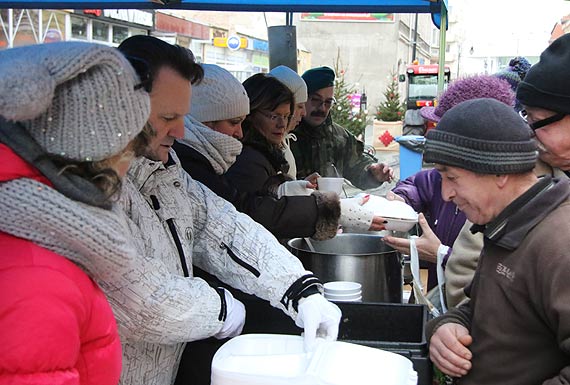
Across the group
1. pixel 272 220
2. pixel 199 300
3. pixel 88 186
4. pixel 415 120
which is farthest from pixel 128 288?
pixel 415 120

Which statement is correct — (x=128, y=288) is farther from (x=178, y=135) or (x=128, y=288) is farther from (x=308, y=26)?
(x=308, y=26)

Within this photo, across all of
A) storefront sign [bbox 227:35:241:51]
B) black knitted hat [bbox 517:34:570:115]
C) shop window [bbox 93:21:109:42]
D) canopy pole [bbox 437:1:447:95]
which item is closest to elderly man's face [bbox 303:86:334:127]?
canopy pole [bbox 437:1:447:95]

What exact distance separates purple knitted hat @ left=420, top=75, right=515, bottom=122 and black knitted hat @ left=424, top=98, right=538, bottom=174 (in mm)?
880

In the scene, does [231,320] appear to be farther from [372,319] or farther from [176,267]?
[372,319]

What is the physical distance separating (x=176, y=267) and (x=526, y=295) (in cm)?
80

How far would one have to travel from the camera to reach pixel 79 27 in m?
15.8

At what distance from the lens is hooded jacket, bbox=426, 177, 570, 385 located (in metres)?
1.18

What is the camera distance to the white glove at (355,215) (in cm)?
232

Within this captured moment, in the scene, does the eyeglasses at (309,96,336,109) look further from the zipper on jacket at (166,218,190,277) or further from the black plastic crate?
the zipper on jacket at (166,218,190,277)

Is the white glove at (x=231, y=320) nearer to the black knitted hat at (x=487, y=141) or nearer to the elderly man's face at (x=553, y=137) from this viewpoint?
the black knitted hat at (x=487, y=141)

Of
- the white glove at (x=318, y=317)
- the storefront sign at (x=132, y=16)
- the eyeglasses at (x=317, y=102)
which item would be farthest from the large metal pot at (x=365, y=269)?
the storefront sign at (x=132, y=16)

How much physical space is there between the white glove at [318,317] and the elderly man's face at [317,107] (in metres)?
2.72

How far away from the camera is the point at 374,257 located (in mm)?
2092

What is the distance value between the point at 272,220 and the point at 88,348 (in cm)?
127
